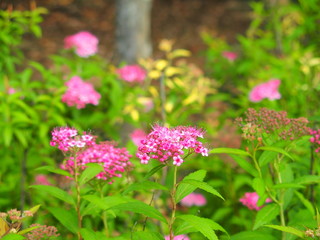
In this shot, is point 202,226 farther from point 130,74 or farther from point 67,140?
point 130,74

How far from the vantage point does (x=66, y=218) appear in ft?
6.77

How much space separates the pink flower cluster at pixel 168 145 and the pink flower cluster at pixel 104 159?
31 centimetres

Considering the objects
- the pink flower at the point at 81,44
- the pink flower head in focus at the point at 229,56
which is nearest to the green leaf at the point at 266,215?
the pink flower at the point at 81,44

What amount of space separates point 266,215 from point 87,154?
30.1 inches

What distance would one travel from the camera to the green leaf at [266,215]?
2.11 meters

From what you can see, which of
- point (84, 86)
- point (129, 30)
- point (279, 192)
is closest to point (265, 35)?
point (129, 30)

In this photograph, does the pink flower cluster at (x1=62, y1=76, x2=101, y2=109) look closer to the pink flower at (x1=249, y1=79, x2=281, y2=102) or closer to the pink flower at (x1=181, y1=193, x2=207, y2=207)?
the pink flower at (x1=249, y1=79, x2=281, y2=102)

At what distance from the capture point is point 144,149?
1786 millimetres

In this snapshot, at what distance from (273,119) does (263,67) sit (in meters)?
3.66

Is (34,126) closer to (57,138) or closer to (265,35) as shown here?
(57,138)

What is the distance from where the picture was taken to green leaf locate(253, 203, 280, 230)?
2107mm

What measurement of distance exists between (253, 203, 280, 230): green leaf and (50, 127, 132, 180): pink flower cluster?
0.57 m

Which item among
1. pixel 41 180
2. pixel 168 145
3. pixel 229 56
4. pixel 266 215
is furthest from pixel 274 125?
pixel 229 56

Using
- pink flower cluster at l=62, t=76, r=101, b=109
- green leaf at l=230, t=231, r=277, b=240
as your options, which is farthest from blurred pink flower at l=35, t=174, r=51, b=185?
green leaf at l=230, t=231, r=277, b=240
